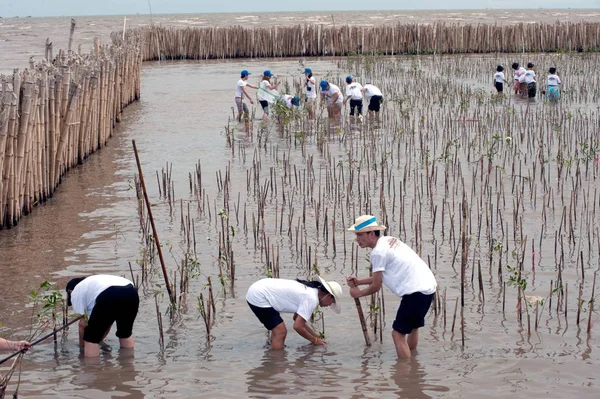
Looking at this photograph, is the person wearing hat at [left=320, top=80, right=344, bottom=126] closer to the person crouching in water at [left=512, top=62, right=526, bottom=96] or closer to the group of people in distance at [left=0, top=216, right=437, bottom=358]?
the person crouching in water at [left=512, top=62, right=526, bottom=96]

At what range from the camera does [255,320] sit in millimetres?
8062

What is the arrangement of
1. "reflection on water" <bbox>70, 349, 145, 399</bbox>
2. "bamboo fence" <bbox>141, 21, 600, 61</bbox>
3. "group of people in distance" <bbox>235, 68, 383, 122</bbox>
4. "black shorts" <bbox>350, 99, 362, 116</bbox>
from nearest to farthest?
"reflection on water" <bbox>70, 349, 145, 399</bbox> < "group of people in distance" <bbox>235, 68, 383, 122</bbox> < "black shorts" <bbox>350, 99, 362, 116</bbox> < "bamboo fence" <bbox>141, 21, 600, 61</bbox>

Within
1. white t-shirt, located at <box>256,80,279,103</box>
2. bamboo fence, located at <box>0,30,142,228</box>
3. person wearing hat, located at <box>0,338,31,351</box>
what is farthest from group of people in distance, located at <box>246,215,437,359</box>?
white t-shirt, located at <box>256,80,279,103</box>

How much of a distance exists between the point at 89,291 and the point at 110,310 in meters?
0.24

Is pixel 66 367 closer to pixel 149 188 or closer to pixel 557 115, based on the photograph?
pixel 149 188

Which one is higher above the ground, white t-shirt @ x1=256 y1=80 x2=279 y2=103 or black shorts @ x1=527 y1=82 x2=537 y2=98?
white t-shirt @ x1=256 y1=80 x2=279 y2=103

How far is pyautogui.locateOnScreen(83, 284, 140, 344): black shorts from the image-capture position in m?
6.94

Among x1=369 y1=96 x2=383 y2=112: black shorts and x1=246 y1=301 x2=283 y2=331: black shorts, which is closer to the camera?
x1=246 y1=301 x2=283 y2=331: black shorts

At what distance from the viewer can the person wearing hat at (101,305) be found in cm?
695

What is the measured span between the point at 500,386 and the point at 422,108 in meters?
14.6

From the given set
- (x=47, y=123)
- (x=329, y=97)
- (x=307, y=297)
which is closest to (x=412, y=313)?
(x=307, y=297)

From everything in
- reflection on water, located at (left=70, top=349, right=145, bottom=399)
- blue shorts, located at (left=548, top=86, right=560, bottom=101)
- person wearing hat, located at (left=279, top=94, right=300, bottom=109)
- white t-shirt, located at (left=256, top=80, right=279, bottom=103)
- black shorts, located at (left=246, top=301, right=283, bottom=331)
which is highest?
white t-shirt, located at (left=256, top=80, right=279, bottom=103)

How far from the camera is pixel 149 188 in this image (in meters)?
13.5

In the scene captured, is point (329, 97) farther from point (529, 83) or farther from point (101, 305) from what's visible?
point (101, 305)
